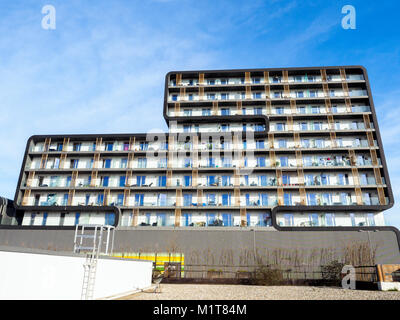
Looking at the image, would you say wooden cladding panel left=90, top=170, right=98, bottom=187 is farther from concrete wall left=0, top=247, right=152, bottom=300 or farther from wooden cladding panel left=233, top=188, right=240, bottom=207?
concrete wall left=0, top=247, right=152, bottom=300

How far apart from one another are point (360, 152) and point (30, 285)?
134ft

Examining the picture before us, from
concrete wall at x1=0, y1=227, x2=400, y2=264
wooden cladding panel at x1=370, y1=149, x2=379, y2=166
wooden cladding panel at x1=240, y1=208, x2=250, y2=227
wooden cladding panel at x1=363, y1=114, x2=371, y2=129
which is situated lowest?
concrete wall at x1=0, y1=227, x2=400, y2=264

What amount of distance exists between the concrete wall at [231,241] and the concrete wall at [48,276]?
20.7m

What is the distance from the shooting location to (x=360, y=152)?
39531mm

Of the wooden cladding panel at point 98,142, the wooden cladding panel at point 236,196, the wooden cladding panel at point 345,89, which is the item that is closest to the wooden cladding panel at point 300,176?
the wooden cladding panel at point 236,196

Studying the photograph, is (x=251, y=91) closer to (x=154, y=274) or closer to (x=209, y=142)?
(x=209, y=142)

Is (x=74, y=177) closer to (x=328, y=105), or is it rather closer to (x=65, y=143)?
(x=65, y=143)

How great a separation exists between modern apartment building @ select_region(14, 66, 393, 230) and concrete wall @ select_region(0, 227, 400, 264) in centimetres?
154

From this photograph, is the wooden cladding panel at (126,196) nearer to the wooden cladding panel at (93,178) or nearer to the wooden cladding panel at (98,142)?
the wooden cladding panel at (93,178)

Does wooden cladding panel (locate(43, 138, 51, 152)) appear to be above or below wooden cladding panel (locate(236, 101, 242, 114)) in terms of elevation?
below

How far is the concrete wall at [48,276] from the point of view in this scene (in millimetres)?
7777

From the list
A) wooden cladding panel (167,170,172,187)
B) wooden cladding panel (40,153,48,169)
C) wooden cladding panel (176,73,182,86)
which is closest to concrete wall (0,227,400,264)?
wooden cladding panel (167,170,172,187)

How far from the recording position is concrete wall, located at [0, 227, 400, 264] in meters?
33.4
